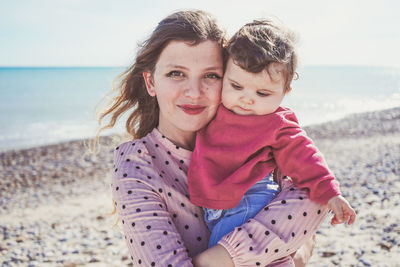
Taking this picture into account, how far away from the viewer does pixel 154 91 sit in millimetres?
2730

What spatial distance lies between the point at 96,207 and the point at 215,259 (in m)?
7.44

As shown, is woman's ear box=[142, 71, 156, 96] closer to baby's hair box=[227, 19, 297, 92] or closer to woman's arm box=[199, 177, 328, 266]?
baby's hair box=[227, 19, 297, 92]

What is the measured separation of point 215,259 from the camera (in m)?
1.94

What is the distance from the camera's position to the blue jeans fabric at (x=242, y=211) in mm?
2203

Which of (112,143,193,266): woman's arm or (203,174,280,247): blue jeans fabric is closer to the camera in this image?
(112,143,193,266): woman's arm

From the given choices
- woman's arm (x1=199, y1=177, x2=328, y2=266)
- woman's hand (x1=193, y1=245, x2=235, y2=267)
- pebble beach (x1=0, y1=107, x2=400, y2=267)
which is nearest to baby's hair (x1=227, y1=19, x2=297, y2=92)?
woman's arm (x1=199, y1=177, x2=328, y2=266)

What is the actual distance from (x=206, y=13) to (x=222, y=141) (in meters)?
0.91

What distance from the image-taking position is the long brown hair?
2416 mm

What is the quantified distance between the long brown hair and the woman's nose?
0.80 ft

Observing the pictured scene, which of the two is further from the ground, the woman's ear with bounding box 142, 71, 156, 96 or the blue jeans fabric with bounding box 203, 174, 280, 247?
the woman's ear with bounding box 142, 71, 156, 96

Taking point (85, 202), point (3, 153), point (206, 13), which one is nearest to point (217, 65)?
point (206, 13)

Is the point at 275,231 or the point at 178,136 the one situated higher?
the point at 178,136

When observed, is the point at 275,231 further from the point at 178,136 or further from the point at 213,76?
the point at 213,76

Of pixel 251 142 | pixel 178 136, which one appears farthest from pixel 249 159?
pixel 178 136
